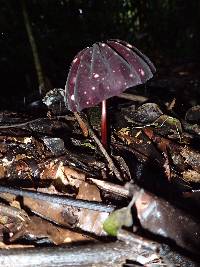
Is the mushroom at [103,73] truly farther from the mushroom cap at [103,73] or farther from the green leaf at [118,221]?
the green leaf at [118,221]

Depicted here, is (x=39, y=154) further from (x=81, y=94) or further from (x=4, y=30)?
(x=4, y=30)

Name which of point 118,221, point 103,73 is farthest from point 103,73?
point 118,221

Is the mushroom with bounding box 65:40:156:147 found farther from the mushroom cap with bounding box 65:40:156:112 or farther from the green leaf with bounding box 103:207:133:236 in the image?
the green leaf with bounding box 103:207:133:236

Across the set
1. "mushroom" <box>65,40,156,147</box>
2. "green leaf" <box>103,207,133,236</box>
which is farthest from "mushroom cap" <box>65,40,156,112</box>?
"green leaf" <box>103,207,133,236</box>

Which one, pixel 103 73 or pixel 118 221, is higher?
pixel 103 73

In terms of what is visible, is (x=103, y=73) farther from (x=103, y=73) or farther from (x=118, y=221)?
(x=118, y=221)

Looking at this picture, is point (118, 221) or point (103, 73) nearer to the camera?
point (118, 221)

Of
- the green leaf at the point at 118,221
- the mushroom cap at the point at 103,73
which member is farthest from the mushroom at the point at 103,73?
the green leaf at the point at 118,221

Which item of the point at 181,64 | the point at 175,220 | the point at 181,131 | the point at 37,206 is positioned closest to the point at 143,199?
the point at 175,220
